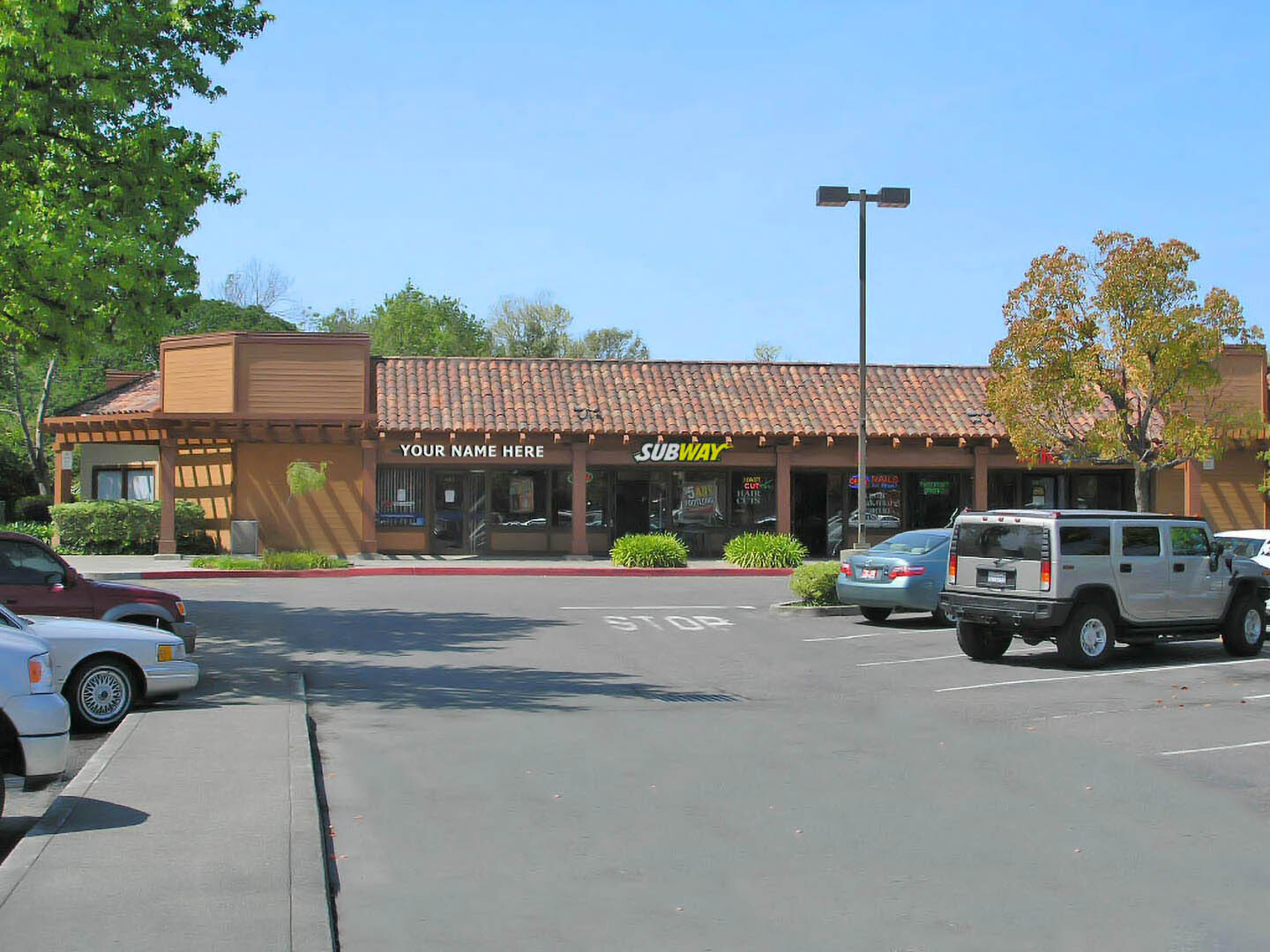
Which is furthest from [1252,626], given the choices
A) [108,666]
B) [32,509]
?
[32,509]

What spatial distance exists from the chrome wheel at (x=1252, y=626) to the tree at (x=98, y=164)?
1478 cm

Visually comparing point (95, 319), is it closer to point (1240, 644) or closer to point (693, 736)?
point (693, 736)

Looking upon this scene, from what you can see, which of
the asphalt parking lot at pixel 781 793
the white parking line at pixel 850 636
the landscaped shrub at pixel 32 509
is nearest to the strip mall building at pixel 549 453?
the landscaped shrub at pixel 32 509

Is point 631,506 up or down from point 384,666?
up

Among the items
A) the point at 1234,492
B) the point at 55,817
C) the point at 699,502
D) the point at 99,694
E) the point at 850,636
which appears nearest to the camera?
the point at 55,817

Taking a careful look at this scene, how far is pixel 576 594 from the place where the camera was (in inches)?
995

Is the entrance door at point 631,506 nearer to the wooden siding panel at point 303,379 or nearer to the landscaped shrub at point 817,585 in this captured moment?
the wooden siding panel at point 303,379

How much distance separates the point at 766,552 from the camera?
1268 inches

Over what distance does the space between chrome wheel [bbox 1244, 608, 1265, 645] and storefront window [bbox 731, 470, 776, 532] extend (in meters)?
20.5

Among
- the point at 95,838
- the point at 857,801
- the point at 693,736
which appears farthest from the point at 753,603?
the point at 95,838

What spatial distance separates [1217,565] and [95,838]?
13702 mm

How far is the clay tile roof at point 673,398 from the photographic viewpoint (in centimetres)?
3519

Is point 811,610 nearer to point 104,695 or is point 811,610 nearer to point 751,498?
point 104,695

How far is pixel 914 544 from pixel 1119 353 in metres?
10.3
